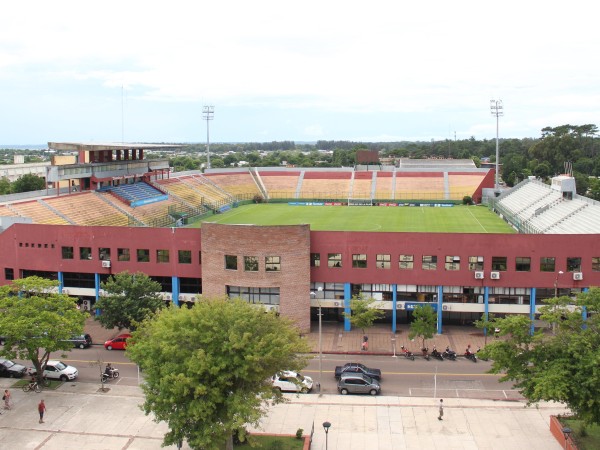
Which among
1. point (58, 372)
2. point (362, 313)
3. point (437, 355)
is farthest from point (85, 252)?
point (437, 355)

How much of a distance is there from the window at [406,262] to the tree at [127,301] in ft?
58.2

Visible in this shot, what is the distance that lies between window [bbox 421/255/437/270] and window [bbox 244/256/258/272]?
12420 millimetres

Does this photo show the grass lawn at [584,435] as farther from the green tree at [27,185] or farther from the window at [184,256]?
the green tree at [27,185]

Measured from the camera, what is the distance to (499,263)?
147 ft

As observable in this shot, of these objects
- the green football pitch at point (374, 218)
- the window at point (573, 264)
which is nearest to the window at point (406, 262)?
the window at point (573, 264)

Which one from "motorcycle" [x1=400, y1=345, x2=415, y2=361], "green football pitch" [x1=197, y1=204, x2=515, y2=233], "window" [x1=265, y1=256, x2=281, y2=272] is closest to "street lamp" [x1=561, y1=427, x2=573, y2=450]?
"motorcycle" [x1=400, y1=345, x2=415, y2=361]

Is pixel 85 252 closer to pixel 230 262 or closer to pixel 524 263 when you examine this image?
pixel 230 262

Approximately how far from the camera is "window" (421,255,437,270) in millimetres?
45500

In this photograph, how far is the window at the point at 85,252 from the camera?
49219mm

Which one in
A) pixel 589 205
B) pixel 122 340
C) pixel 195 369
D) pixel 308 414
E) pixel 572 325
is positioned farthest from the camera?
pixel 589 205

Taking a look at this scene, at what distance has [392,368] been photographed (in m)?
38.8

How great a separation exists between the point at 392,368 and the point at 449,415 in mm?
7862

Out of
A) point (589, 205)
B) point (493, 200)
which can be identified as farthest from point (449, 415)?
point (493, 200)

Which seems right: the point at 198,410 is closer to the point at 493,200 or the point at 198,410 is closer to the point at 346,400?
the point at 346,400
